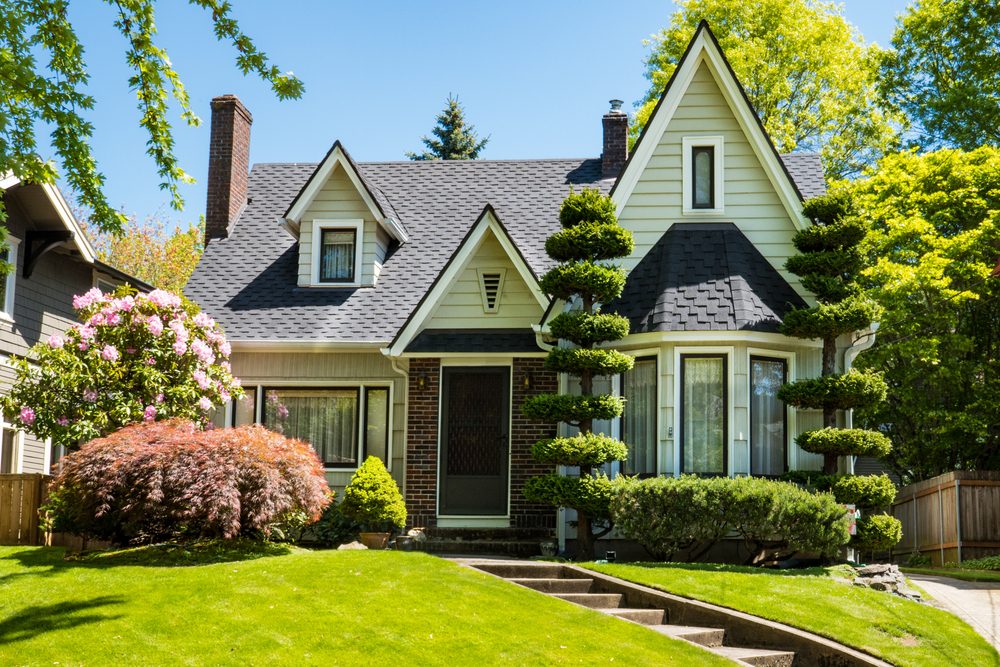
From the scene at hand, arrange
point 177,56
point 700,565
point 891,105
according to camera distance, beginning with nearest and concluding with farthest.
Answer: point 177,56 < point 700,565 < point 891,105

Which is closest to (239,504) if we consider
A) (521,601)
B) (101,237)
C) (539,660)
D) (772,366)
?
(521,601)

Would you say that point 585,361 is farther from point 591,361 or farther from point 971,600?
point 971,600

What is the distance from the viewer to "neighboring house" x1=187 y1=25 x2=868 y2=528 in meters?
16.2

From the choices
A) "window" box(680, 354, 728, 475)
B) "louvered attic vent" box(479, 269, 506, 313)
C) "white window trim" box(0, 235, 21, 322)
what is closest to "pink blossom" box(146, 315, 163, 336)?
"white window trim" box(0, 235, 21, 322)

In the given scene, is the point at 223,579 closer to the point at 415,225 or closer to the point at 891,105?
the point at 415,225

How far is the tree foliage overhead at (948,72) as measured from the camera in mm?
31453

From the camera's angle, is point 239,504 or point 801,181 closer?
point 239,504

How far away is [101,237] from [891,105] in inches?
1210

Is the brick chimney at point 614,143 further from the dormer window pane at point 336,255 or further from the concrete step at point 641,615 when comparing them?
the concrete step at point 641,615

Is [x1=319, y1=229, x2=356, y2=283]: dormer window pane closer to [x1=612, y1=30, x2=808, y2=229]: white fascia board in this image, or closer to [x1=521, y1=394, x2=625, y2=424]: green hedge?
[x1=612, y1=30, x2=808, y2=229]: white fascia board

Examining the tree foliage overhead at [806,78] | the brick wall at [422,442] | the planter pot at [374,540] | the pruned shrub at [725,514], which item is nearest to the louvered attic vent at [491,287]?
the brick wall at [422,442]

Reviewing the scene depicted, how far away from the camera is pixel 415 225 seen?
22.0m

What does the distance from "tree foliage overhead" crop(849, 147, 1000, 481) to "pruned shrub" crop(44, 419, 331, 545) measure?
14946 millimetres

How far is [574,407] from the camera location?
611 inches
